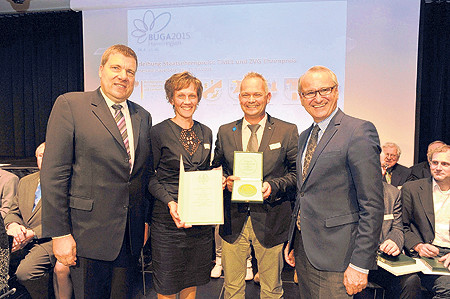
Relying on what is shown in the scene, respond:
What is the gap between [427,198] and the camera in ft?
9.71

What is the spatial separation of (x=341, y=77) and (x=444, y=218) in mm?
2972

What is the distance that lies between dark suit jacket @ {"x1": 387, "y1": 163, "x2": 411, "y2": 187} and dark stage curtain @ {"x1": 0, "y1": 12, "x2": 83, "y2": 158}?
21.8 ft

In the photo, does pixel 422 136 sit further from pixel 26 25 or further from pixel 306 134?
pixel 26 25

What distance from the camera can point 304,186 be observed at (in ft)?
5.82

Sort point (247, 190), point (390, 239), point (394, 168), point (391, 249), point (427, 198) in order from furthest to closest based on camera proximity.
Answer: point (394, 168), point (427, 198), point (390, 239), point (391, 249), point (247, 190)

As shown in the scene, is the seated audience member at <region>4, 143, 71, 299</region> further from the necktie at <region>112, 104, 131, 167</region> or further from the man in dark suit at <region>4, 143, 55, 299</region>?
the necktie at <region>112, 104, 131, 167</region>

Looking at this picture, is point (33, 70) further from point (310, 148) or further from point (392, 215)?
point (392, 215)

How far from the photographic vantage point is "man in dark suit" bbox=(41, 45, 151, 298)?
1687mm

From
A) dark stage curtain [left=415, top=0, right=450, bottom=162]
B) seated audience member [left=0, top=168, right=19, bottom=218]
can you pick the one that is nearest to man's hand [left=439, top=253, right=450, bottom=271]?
dark stage curtain [left=415, top=0, right=450, bottom=162]

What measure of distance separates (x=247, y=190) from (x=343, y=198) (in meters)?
0.70

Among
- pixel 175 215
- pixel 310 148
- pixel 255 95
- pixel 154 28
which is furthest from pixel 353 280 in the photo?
pixel 154 28

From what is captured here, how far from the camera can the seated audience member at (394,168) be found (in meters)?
4.68

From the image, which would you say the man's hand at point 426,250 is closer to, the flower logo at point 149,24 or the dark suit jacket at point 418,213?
the dark suit jacket at point 418,213

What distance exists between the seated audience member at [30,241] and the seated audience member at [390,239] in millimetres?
2899
